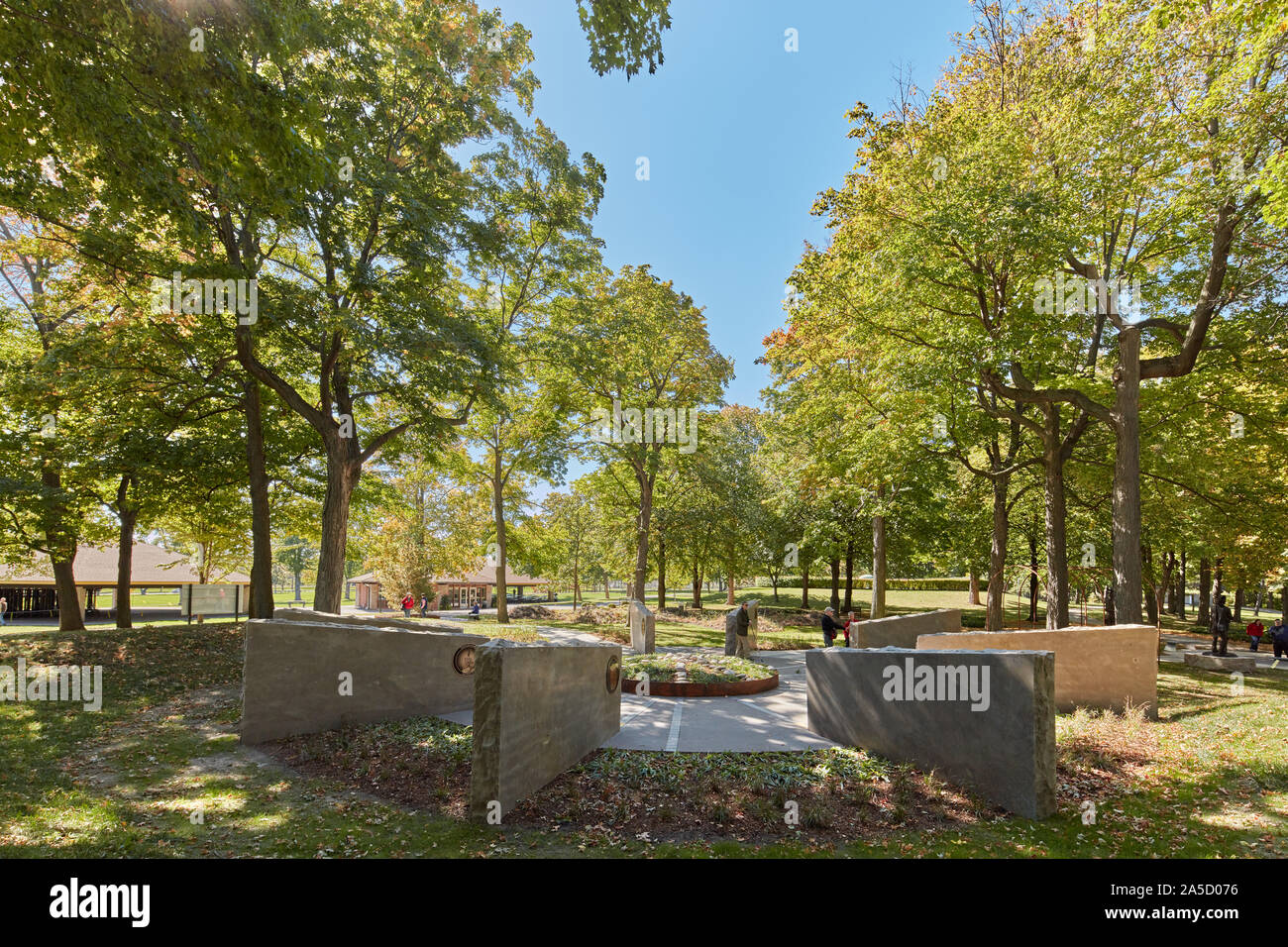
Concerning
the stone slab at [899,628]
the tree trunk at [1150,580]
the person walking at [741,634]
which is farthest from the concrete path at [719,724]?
the tree trunk at [1150,580]

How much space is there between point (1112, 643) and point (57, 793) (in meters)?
13.9

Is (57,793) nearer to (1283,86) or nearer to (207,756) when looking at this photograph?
(207,756)

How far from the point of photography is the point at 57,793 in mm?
5223

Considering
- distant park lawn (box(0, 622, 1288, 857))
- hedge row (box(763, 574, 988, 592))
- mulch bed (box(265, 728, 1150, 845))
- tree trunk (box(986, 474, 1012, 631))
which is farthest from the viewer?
hedge row (box(763, 574, 988, 592))

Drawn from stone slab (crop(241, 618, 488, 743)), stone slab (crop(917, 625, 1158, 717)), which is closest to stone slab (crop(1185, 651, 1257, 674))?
stone slab (crop(917, 625, 1158, 717))

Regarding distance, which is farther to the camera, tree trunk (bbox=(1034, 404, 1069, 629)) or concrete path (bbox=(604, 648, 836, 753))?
tree trunk (bbox=(1034, 404, 1069, 629))

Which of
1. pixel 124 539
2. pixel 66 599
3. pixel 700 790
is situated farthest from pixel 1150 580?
pixel 66 599

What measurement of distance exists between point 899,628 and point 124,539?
23545 mm

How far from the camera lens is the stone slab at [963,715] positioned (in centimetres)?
531

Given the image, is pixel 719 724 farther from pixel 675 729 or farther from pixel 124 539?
pixel 124 539

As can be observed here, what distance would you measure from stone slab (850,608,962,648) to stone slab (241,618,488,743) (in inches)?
384

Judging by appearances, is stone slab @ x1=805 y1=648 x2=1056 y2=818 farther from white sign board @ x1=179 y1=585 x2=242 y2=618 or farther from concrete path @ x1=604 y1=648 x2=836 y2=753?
white sign board @ x1=179 y1=585 x2=242 y2=618

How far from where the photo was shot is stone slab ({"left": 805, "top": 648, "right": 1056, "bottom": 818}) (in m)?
5.31
